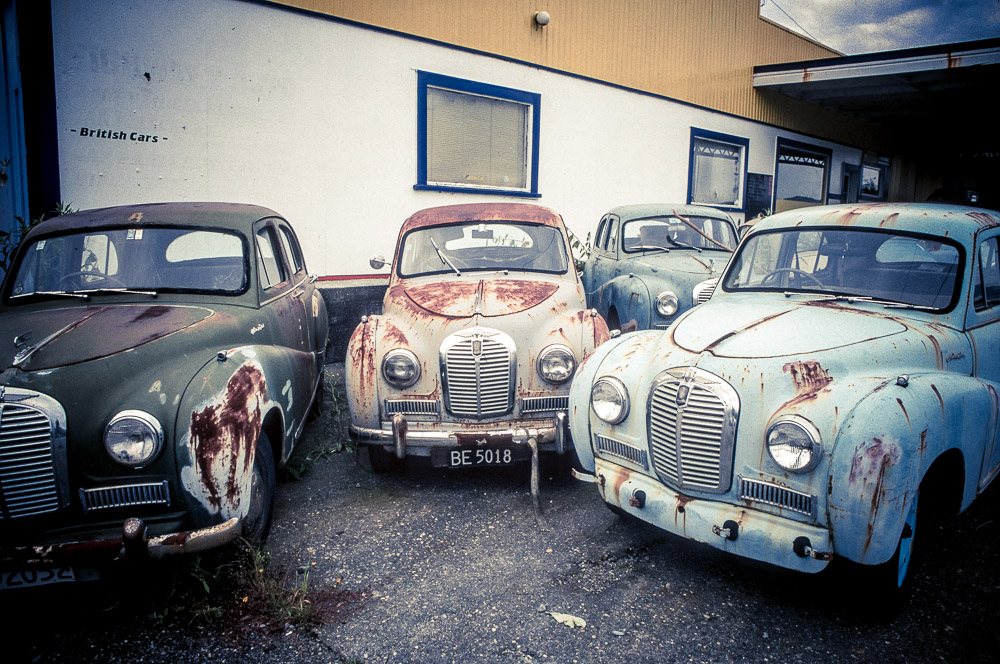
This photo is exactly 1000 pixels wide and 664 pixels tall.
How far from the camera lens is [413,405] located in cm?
359

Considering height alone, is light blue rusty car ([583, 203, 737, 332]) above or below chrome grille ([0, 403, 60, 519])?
above

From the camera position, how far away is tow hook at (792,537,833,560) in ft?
7.37

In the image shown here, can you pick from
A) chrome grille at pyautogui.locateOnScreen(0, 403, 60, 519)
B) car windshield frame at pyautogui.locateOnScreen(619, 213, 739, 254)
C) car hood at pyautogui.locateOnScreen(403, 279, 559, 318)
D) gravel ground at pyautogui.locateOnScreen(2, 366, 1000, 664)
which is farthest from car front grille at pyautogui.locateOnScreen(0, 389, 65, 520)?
car windshield frame at pyautogui.locateOnScreen(619, 213, 739, 254)

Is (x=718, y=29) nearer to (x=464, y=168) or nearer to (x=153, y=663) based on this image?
(x=464, y=168)

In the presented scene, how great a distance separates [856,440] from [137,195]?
649cm

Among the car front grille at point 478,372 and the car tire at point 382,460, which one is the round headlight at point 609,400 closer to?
the car front grille at point 478,372

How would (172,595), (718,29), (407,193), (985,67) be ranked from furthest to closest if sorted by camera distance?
(718,29) < (985,67) < (407,193) < (172,595)

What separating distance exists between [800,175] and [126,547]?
51.8 ft

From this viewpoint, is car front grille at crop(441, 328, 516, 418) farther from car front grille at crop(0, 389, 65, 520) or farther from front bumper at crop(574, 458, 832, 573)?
car front grille at crop(0, 389, 65, 520)

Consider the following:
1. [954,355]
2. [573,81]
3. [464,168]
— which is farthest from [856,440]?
[573,81]

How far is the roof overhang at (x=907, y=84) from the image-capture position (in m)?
10.3

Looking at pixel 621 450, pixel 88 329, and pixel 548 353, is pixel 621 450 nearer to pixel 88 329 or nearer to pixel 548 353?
pixel 548 353

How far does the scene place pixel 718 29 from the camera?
11.8 metres

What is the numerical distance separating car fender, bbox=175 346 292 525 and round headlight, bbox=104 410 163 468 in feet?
0.34
